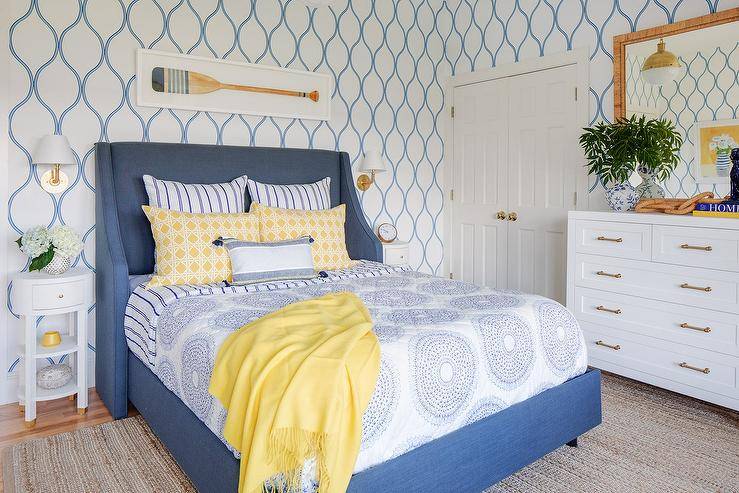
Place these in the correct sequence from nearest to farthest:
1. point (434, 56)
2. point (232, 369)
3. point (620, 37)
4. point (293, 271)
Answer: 1. point (232, 369)
2. point (293, 271)
3. point (620, 37)
4. point (434, 56)

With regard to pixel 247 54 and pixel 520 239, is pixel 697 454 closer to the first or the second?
pixel 520 239

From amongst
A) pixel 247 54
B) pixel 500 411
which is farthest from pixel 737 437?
pixel 247 54

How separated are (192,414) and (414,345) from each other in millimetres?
819

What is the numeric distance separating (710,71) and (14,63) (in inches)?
145

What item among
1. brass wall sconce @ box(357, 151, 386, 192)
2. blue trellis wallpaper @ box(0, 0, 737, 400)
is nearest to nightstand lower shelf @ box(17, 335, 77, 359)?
blue trellis wallpaper @ box(0, 0, 737, 400)

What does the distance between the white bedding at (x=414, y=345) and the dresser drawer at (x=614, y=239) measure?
3.02 feet

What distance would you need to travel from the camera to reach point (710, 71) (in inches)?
121

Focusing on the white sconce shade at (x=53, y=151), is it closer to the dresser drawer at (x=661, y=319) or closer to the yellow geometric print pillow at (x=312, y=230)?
the yellow geometric print pillow at (x=312, y=230)

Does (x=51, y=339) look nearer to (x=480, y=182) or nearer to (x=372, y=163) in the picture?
(x=372, y=163)

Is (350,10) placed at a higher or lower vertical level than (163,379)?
higher

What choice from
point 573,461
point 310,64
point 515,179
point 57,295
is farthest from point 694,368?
point 57,295

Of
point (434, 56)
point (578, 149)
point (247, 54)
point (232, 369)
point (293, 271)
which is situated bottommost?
point (232, 369)

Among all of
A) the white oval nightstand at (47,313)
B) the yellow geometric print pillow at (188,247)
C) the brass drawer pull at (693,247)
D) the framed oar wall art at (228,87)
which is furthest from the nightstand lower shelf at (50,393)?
the brass drawer pull at (693,247)

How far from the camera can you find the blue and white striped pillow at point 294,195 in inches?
132
